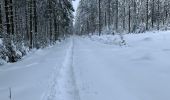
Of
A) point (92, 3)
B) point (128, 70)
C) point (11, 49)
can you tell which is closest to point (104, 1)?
point (92, 3)

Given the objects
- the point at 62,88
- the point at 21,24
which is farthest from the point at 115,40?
the point at 62,88

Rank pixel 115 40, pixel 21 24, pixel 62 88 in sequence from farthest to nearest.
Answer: pixel 21 24 < pixel 115 40 < pixel 62 88

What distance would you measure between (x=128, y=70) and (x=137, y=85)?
106 inches

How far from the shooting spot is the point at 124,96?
24.2ft

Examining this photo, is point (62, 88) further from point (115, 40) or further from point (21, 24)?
point (21, 24)

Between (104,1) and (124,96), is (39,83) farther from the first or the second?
(104,1)

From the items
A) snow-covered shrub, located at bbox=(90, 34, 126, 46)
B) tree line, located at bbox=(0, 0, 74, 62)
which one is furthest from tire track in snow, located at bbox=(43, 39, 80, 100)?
snow-covered shrub, located at bbox=(90, 34, 126, 46)

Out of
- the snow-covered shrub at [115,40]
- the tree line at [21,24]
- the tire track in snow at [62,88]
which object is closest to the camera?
the tire track in snow at [62,88]

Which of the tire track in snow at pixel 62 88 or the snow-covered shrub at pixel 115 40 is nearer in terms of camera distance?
the tire track in snow at pixel 62 88

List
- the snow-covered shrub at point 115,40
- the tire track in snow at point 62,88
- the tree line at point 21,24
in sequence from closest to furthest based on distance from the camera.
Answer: the tire track in snow at point 62,88 < the tree line at point 21,24 < the snow-covered shrub at point 115,40

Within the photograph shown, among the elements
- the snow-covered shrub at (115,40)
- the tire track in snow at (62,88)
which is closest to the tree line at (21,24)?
the tire track in snow at (62,88)

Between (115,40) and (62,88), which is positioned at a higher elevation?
(115,40)

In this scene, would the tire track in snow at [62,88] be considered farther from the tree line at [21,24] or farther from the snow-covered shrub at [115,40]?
the snow-covered shrub at [115,40]

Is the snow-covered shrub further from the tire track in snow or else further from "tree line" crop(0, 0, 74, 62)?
the tire track in snow
